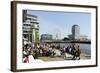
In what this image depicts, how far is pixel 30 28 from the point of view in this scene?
1.88m

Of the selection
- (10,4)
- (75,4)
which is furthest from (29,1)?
(75,4)

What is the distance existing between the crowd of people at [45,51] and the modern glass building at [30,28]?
0.17 ft

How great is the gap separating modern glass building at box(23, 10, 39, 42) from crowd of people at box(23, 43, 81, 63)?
53 millimetres

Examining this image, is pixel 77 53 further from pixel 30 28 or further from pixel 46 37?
pixel 30 28

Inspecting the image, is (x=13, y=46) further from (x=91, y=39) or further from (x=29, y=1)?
(x=91, y=39)

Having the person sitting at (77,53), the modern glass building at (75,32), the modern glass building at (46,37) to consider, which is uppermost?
the modern glass building at (75,32)

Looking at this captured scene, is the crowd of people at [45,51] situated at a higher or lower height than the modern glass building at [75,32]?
lower

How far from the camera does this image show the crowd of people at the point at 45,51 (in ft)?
6.10

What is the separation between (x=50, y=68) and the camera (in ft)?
6.34

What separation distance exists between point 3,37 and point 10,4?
0.93 feet

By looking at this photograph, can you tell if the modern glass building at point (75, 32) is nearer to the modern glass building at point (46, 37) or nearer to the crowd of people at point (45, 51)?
the crowd of people at point (45, 51)

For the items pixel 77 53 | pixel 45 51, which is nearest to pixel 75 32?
pixel 77 53

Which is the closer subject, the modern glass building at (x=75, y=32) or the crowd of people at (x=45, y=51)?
the crowd of people at (x=45, y=51)

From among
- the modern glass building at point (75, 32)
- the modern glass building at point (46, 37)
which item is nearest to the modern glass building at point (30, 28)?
the modern glass building at point (46, 37)
